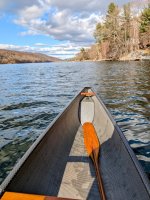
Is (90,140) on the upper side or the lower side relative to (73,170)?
upper

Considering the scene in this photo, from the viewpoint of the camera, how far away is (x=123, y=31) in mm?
88562

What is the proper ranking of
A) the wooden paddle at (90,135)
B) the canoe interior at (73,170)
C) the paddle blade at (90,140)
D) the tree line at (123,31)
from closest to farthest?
the canoe interior at (73,170) → the wooden paddle at (90,135) → the paddle blade at (90,140) → the tree line at (123,31)

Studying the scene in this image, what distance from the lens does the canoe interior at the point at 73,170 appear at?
297cm

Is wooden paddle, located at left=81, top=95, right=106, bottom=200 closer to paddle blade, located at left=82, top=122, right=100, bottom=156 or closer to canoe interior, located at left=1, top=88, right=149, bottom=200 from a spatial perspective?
paddle blade, located at left=82, top=122, right=100, bottom=156

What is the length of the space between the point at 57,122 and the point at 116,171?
1.66 metres

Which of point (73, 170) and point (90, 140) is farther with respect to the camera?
point (90, 140)

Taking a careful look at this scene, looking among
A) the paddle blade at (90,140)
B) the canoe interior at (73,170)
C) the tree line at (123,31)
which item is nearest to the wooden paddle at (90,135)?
the paddle blade at (90,140)

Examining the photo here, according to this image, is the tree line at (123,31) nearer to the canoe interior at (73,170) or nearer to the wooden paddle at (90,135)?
the wooden paddle at (90,135)

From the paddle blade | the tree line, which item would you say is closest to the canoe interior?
the paddle blade

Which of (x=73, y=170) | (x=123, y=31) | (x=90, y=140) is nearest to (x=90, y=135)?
(x=90, y=140)

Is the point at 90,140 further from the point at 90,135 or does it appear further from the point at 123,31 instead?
the point at 123,31

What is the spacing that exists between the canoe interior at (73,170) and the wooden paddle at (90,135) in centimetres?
12

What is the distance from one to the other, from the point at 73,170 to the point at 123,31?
90100mm

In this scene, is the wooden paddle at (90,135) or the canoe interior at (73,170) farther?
the wooden paddle at (90,135)
